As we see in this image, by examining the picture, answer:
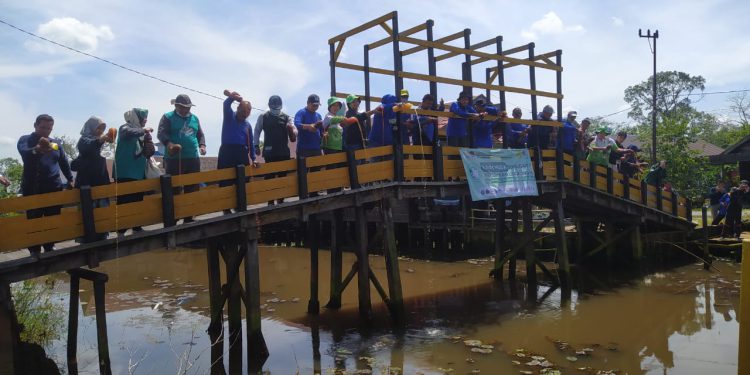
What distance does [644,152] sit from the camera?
36.7 m

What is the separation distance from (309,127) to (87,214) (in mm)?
3557

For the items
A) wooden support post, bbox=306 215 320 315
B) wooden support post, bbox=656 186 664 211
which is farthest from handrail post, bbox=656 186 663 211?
wooden support post, bbox=306 215 320 315

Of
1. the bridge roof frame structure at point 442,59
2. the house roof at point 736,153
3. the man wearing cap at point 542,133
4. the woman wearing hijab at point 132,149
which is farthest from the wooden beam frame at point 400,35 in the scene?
the house roof at point 736,153

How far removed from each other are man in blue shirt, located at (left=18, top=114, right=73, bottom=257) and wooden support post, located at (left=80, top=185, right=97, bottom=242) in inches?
16.4

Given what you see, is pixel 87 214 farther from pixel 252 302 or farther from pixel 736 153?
pixel 736 153

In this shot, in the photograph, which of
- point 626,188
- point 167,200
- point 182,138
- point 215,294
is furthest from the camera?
point 626,188

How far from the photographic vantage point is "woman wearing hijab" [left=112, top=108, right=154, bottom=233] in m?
6.77

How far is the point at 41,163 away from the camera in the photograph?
6.30m

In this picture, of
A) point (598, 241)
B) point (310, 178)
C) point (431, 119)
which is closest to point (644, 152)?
point (598, 241)

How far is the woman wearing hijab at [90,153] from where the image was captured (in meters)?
6.48

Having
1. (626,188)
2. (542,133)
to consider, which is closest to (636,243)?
(626,188)

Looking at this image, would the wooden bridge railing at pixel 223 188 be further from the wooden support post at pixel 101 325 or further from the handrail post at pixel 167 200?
the wooden support post at pixel 101 325

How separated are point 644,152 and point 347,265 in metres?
26.6

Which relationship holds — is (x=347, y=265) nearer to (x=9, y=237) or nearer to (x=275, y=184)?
(x=275, y=184)
